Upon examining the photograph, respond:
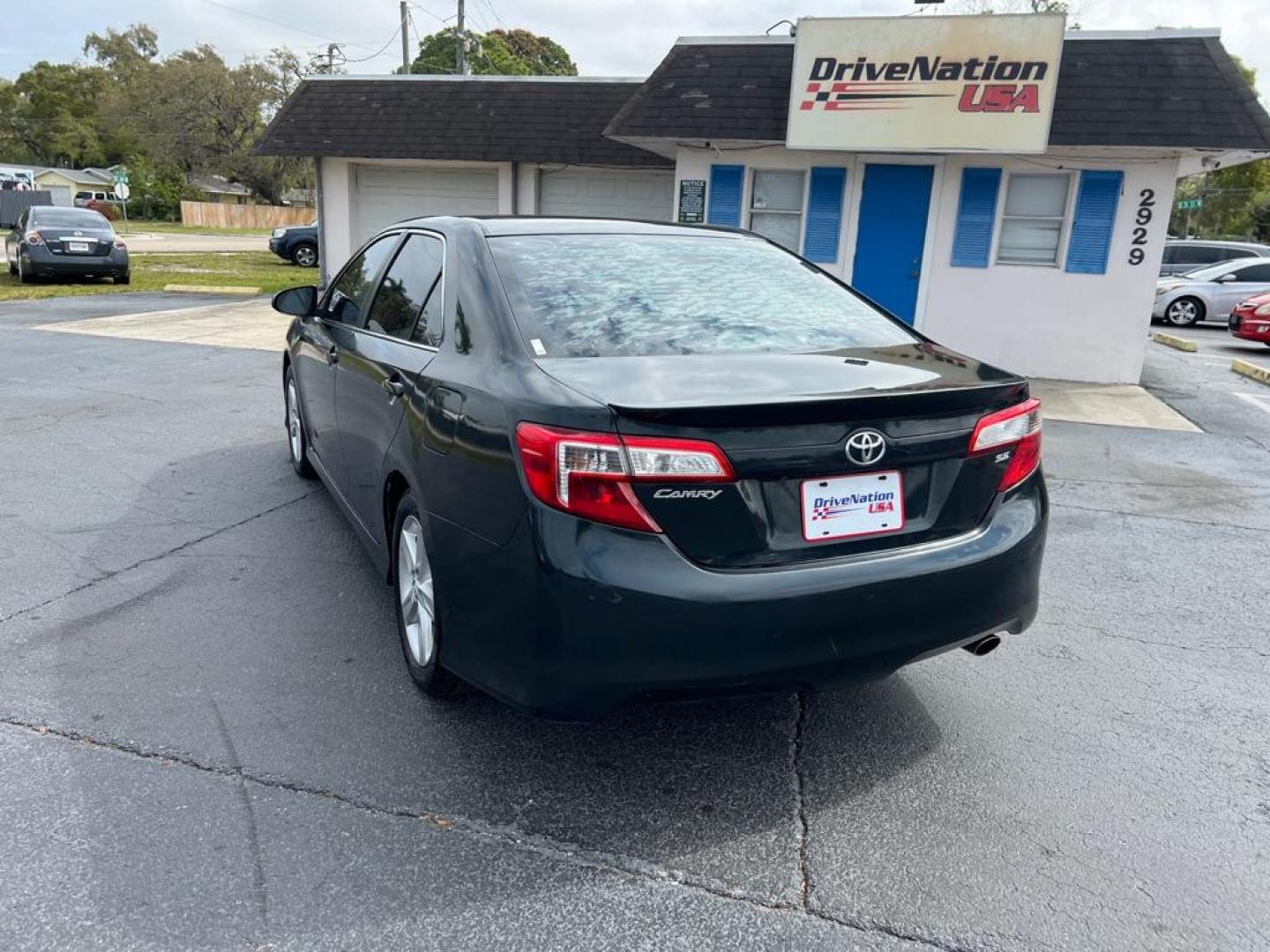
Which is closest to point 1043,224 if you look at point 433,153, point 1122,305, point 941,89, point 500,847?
point 1122,305

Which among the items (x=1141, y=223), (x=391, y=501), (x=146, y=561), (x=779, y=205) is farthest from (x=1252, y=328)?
(x=146, y=561)

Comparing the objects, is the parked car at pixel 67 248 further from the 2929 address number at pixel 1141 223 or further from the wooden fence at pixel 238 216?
the wooden fence at pixel 238 216

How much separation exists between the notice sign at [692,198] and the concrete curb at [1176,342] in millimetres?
8773

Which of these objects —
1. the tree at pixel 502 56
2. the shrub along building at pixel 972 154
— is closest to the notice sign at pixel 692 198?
the shrub along building at pixel 972 154

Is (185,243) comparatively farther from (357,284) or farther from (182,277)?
(357,284)

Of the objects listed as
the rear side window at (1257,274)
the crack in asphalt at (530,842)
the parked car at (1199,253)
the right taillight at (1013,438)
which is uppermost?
the parked car at (1199,253)

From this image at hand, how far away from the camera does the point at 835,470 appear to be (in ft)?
8.12

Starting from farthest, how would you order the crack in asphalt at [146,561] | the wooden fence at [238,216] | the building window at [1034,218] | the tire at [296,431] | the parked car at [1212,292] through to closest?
the wooden fence at [238,216], the parked car at [1212,292], the building window at [1034,218], the tire at [296,431], the crack in asphalt at [146,561]

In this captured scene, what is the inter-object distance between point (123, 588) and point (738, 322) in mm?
2967

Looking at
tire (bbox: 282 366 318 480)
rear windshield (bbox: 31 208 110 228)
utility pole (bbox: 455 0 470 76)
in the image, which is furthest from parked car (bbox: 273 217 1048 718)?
utility pole (bbox: 455 0 470 76)

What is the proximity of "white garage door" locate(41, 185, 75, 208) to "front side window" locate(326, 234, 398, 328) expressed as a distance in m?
67.4

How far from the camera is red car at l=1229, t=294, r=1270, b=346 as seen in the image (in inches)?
580

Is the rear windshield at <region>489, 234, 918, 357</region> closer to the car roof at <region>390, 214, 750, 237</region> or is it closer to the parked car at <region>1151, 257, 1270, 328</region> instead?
the car roof at <region>390, 214, 750, 237</region>

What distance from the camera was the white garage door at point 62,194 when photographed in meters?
63.0
